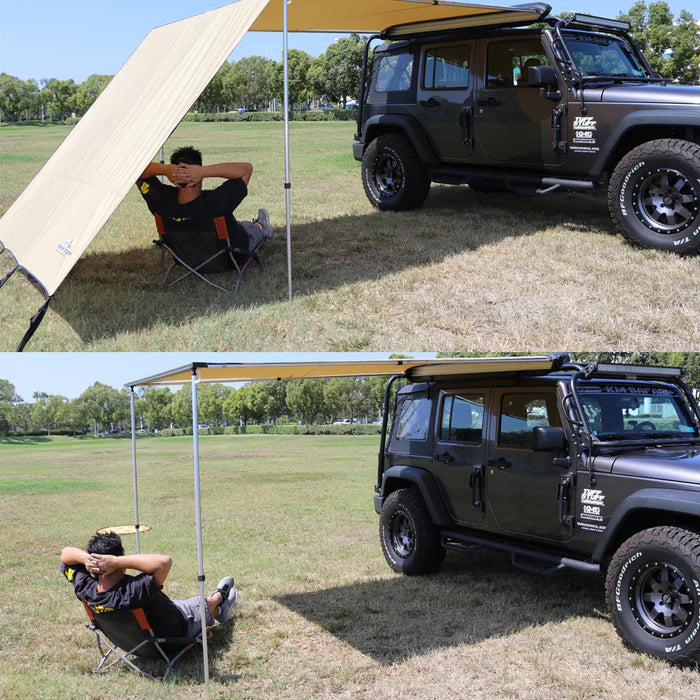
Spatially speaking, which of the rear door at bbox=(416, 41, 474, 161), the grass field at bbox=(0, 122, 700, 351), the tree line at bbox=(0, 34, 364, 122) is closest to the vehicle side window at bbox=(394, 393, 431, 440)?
the grass field at bbox=(0, 122, 700, 351)

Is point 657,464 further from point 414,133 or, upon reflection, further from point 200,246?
point 414,133

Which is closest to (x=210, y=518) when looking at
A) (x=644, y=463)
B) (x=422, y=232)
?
(x=422, y=232)

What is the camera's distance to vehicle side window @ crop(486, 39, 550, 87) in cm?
874

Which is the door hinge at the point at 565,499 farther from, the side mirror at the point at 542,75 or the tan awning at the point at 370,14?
the tan awning at the point at 370,14

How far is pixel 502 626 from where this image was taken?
517 cm

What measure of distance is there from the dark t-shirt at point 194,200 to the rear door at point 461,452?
9.52 feet

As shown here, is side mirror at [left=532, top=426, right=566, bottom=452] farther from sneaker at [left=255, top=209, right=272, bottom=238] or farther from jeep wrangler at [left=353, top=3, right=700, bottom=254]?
sneaker at [left=255, top=209, right=272, bottom=238]

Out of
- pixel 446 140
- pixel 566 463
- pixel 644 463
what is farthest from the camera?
pixel 446 140

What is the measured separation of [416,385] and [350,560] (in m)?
1.79

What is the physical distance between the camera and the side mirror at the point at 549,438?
495cm

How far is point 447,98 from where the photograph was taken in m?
9.70

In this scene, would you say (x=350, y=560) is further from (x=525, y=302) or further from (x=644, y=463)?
(x=644, y=463)

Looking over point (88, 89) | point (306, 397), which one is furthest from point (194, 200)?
point (88, 89)

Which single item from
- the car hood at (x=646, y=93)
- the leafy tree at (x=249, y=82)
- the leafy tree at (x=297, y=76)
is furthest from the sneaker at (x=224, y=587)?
the leafy tree at (x=249, y=82)
